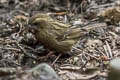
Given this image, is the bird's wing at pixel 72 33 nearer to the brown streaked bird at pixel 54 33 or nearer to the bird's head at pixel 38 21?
the brown streaked bird at pixel 54 33

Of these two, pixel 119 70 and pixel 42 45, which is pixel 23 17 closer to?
pixel 42 45

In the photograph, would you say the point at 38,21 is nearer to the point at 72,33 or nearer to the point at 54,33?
the point at 54,33

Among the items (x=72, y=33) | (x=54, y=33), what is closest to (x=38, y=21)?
(x=54, y=33)

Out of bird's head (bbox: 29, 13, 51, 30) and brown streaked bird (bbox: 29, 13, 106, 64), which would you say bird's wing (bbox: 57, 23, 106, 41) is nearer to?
brown streaked bird (bbox: 29, 13, 106, 64)

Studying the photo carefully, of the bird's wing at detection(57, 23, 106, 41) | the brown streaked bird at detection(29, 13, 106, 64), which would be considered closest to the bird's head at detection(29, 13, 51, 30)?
the brown streaked bird at detection(29, 13, 106, 64)

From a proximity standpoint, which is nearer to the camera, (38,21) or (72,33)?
(38,21)

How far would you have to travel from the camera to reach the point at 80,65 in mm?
5340

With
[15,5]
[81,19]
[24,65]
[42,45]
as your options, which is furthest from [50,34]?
[15,5]

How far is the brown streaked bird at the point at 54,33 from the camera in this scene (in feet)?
18.1

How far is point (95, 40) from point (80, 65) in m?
0.88

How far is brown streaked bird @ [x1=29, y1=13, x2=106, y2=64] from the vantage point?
5.53 metres

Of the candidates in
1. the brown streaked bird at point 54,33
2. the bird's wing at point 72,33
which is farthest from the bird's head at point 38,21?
the bird's wing at point 72,33

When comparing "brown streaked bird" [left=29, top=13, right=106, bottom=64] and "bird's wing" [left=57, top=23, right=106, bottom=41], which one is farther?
"bird's wing" [left=57, top=23, right=106, bottom=41]

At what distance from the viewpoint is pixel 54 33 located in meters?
5.67
